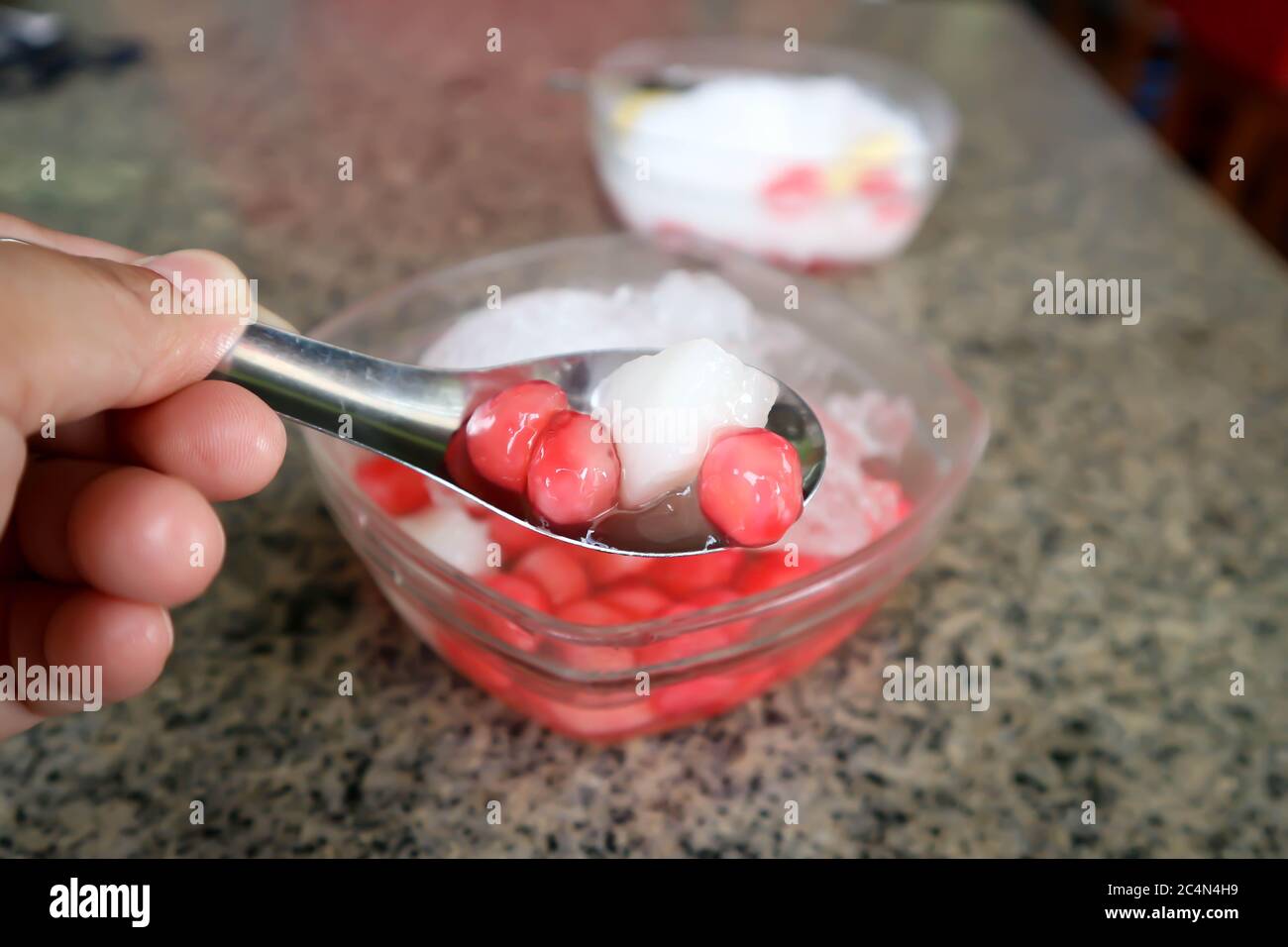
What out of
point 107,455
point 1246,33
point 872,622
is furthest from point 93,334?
point 1246,33

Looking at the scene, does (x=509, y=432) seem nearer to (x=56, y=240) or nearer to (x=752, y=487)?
(x=752, y=487)

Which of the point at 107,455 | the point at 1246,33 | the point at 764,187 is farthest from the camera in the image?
the point at 1246,33

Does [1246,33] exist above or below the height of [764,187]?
above

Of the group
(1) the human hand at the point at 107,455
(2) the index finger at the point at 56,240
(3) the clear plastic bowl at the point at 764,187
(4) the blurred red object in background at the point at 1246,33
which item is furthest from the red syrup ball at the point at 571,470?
(4) the blurred red object in background at the point at 1246,33

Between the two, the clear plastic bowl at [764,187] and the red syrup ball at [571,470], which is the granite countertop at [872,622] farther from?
the red syrup ball at [571,470]

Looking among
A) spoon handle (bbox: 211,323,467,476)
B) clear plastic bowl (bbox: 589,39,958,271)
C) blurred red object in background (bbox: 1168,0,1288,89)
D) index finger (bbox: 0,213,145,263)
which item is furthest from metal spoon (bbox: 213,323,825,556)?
blurred red object in background (bbox: 1168,0,1288,89)
